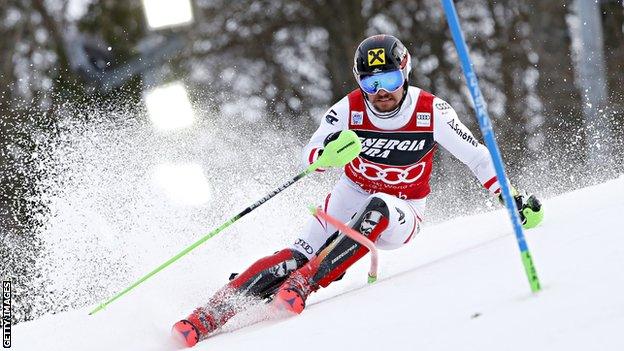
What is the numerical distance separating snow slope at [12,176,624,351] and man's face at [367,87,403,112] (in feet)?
3.11

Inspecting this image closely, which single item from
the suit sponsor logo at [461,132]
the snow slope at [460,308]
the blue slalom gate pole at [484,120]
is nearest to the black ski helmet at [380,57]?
the suit sponsor logo at [461,132]

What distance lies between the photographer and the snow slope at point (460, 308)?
11.1 ft

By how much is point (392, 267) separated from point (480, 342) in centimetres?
361

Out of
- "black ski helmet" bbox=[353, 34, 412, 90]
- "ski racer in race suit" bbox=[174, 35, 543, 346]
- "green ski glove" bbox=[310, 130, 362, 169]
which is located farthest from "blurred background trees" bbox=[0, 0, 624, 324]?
"green ski glove" bbox=[310, 130, 362, 169]

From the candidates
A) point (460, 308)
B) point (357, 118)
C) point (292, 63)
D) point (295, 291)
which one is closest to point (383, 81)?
point (357, 118)

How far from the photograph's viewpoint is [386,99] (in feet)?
20.2

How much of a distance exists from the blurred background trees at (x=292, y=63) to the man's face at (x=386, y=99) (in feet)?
32.7

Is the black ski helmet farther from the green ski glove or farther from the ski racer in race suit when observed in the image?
the green ski glove

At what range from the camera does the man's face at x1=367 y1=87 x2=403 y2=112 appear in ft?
20.1

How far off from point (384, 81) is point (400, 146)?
442mm

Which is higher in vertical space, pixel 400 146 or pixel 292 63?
pixel 400 146

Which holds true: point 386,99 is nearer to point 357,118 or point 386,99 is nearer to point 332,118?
point 357,118

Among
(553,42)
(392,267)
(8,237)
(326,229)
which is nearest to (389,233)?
(326,229)

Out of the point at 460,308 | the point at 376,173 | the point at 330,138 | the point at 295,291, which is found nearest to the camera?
the point at 460,308
